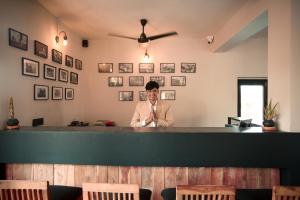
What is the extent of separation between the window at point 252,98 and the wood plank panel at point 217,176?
370 centimetres

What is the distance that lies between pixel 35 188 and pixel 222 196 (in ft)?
3.89

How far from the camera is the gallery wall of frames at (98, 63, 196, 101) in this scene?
544 centimetres

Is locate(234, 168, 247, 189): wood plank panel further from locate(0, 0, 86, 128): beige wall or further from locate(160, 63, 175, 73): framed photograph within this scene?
locate(160, 63, 175, 73): framed photograph

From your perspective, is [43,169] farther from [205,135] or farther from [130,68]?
[130,68]

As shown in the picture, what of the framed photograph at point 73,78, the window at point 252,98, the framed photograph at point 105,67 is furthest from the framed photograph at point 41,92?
the window at point 252,98

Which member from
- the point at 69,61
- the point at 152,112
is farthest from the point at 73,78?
the point at 152,112

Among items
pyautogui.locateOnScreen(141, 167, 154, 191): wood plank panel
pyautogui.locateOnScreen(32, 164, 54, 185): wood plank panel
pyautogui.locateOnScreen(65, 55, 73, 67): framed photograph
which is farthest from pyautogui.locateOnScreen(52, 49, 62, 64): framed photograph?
pyautogui.locateOnScreen(141, 167, 154, 191): wood plank panel

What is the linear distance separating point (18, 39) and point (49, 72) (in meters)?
→ 0.88

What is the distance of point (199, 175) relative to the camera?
2.11 metres

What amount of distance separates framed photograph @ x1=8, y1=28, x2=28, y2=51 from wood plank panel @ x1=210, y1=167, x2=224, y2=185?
2.65 metres

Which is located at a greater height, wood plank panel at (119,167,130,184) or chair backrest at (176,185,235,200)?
chair backrest at (176,185,235,200)

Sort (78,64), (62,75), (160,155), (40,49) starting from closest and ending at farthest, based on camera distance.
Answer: (160,155) → (40,49) → (62,75) → (78,64)

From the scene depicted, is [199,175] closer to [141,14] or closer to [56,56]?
[141,14]

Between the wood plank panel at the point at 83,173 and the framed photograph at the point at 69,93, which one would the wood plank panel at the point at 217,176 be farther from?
the framed photograph at the point at 69,93
